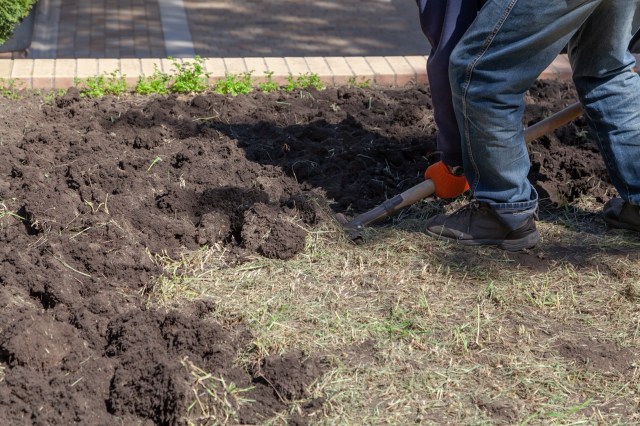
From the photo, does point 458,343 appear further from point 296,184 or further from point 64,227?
point 64,227

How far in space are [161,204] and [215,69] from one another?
70.5 inches

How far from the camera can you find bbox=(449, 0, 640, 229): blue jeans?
3.38 m

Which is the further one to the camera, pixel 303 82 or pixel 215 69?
pixel 215 69

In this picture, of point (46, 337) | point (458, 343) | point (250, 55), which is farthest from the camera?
point (250, 55)

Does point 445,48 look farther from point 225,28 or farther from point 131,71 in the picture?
point 225,28

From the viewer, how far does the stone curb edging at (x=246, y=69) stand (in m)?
5.43

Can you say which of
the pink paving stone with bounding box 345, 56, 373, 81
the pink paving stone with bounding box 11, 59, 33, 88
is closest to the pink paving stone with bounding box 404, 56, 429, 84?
the pink paving stone with bounding box 345, 56, 373, 81

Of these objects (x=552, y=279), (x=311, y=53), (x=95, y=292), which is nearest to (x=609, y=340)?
(x=552, y=279)

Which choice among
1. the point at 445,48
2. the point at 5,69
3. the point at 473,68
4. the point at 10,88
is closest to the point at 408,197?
the point at 445,48

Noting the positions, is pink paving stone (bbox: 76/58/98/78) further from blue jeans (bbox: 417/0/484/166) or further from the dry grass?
blue jeans (bbox: 417/0/484/166)

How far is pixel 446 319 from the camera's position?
345 centimetres

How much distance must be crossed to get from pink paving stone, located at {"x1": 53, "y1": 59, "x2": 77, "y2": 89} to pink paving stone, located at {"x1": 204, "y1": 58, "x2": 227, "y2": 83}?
0.80 metres

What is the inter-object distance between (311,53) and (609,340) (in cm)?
468

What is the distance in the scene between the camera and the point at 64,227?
3812mm
